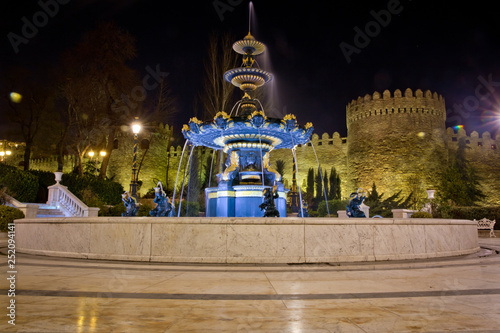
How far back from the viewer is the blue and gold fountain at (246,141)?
30.5 feet

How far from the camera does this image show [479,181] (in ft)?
99.6

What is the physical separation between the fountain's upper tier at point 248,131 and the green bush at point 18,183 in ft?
33.2

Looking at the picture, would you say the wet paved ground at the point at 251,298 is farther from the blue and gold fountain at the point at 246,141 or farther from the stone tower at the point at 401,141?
the stone tower at the point at 401,141

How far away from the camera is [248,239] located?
5.46 meters

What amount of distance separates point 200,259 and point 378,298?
2834 millimetres

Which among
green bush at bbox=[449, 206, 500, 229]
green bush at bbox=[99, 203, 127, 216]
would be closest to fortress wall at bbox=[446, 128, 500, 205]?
green bush at bbox=[449, 206, 500, 229]

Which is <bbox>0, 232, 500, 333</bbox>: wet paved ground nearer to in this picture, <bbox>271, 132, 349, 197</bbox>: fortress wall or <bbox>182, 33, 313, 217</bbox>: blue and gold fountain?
<bbox>182, 33, 313, 217</bbox>: blue and gold fountain

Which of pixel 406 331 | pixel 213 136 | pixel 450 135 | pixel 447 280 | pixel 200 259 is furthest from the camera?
pixel 450 135

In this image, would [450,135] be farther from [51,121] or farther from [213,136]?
[51,121]

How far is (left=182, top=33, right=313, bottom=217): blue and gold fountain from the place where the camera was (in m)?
9.28

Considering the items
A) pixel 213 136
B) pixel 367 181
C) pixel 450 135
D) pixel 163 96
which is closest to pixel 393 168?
pixel 367 181

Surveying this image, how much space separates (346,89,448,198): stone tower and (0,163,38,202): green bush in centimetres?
2347

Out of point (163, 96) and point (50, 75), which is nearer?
point (50, 75)

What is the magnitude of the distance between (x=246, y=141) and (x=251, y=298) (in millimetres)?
6927
